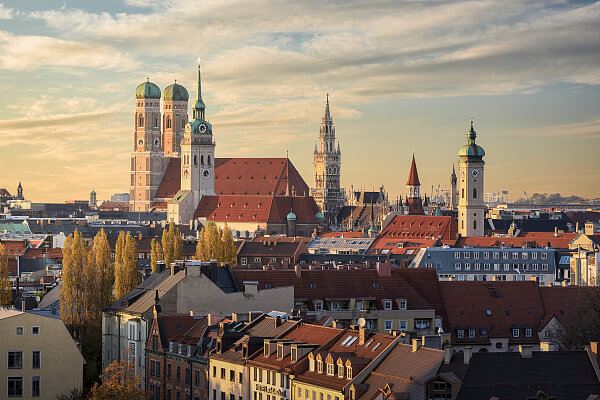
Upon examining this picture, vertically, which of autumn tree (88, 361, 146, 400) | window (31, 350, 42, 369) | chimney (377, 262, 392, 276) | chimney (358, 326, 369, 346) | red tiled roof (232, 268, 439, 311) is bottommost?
autumn tree (88, 361, 146, 400)

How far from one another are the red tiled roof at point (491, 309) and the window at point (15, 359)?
101 ft

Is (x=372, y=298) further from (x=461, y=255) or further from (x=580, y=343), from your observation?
(x=461, y=255)

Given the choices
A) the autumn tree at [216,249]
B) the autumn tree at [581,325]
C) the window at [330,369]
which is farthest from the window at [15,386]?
the autumn tree at [216,249]

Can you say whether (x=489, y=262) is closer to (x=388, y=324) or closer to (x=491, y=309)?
(x=491, y=309)

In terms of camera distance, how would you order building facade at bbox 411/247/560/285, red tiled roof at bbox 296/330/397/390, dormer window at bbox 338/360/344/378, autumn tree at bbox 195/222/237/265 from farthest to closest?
1. building facade at bbox 411/247/560/285
2. autumn tree at bbox 195/222/237/265
3. dormer window at bbox 338/360/344/378
4. red tiled roof at bbox 296/330/397/390

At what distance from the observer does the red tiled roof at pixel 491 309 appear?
4240 inches

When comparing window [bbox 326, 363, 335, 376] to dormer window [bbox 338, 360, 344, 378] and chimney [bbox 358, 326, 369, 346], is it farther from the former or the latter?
chimney [bbox 358, 326, 369, 346]

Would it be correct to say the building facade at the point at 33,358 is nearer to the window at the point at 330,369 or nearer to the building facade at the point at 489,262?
the window at the point at 330,369

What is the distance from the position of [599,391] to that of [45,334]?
3145 cm

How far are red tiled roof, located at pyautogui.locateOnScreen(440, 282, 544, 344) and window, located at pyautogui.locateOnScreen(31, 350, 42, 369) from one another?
98.7 ft

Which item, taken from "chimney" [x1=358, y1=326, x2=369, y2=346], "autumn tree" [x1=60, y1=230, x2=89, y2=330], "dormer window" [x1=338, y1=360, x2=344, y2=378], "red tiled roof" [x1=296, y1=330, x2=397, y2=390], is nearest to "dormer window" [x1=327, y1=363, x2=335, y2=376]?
"red tiled roof" [x1=296, y1=330, x2=397, y2=390]

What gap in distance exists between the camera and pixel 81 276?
391 ft

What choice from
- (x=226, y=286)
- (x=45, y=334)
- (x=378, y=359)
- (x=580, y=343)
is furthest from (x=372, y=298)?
(x=378, y=359)

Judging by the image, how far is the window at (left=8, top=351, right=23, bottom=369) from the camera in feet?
282
